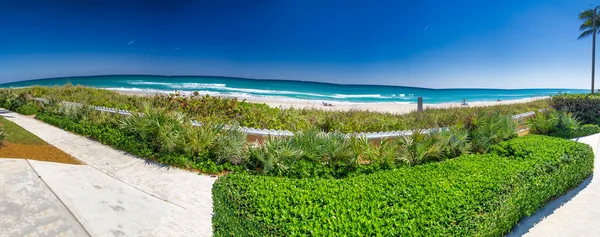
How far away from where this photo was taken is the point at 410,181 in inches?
149

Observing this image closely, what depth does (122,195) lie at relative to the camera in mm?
4840

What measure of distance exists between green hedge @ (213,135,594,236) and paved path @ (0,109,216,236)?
44.5 inches

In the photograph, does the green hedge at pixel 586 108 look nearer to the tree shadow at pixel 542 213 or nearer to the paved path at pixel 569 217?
the tree shadow at pixel 542 213

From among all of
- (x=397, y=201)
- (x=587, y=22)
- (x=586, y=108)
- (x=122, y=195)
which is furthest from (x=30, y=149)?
(x=587, y=22)

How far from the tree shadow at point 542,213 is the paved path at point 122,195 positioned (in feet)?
14.9

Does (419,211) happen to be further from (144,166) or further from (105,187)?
(144,166)

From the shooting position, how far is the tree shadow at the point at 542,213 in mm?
4105

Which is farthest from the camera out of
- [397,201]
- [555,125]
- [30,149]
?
[555,125]

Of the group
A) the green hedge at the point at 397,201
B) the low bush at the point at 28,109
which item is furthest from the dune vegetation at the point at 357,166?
the low bush at the point at 28,109

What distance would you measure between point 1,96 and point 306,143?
19.8 m

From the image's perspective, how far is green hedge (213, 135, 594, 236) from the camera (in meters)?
2.71

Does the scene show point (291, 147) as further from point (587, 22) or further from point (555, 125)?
point (587, 22)

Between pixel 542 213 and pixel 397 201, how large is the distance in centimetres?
332

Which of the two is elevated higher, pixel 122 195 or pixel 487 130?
pixel 487 130
